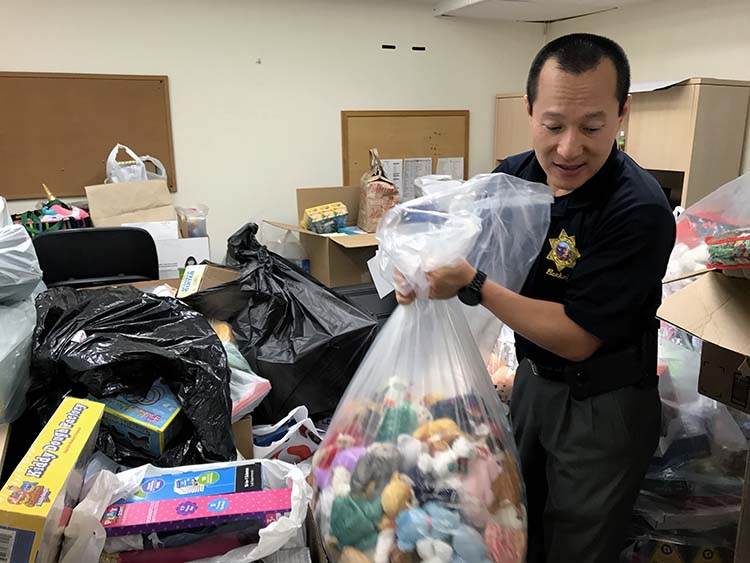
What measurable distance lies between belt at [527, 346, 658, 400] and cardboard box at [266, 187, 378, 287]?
1.97m

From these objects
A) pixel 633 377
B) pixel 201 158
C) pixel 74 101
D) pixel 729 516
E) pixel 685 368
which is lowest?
pixel 729 516

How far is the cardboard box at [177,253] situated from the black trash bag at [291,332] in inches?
32.2

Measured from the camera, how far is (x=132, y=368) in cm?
141

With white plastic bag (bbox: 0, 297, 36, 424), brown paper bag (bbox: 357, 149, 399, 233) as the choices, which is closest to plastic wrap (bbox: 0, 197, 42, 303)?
white plastic bag (bbox: 0, 297, 36, 424)

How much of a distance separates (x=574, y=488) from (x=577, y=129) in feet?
2.29

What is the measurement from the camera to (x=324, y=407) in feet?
6.26

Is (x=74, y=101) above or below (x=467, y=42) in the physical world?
below

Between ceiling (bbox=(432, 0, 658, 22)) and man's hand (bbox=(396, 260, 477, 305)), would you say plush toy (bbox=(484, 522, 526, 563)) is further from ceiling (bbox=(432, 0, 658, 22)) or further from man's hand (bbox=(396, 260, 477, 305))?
ceiling (bbox=(432, 0, 658, 22))

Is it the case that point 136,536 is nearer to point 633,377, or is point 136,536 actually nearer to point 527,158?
point 633,377

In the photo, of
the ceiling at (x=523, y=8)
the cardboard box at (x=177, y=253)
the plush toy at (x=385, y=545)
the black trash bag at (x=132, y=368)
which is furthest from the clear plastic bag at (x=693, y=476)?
the ceiling at (x=523, y=8)

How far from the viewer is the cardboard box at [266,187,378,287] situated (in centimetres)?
320

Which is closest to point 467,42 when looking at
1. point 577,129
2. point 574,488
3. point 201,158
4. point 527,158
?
point 201,158

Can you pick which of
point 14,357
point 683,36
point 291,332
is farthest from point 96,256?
point 683,36

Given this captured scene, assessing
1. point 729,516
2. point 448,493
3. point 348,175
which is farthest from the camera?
point 348,175
